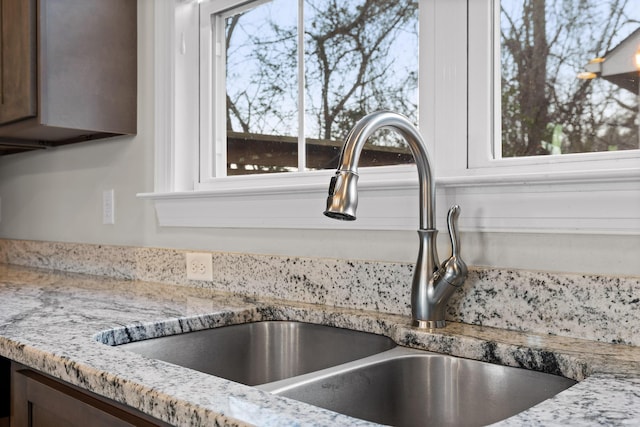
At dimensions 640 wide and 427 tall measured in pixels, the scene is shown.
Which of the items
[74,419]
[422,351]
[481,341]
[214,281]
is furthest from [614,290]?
[214,281]

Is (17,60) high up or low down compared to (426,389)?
up

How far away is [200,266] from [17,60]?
0.90 meters

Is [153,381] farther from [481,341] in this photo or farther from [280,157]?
[280,157]

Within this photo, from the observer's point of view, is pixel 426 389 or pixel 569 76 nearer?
pixel 426 389

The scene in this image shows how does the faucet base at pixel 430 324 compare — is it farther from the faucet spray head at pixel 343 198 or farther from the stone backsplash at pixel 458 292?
the faucet spray head at pixel 343 198

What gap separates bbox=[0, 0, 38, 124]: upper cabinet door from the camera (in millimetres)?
1828

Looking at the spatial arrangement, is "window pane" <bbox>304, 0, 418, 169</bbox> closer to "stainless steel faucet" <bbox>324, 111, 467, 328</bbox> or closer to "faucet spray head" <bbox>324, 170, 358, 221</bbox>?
"stainless steel faucet" <bbox>324, 111, 467, 328</bbox>

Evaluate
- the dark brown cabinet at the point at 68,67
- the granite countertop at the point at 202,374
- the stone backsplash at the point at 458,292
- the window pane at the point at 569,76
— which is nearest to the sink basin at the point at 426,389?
the granite countertop at the point at 202,374

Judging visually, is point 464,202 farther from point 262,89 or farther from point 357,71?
point 262,89

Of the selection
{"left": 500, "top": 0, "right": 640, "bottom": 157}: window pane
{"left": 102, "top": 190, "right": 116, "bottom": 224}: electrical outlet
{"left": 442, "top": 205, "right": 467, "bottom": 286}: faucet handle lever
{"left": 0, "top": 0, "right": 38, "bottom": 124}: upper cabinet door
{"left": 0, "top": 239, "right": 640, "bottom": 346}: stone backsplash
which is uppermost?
{"left": 0, "top": 0, "right": 38, "bottom": 124}: upper cabinet door

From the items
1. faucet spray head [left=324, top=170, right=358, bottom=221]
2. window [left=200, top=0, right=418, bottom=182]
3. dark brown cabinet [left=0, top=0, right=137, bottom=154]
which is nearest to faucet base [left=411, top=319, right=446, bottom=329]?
faucet spray head [left=324, top=170, right=358, bottom=221]

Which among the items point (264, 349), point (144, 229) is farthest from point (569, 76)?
point (144, 229)

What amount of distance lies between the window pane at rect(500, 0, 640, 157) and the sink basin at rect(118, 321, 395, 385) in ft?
1.68

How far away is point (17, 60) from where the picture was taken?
1.89 meters
